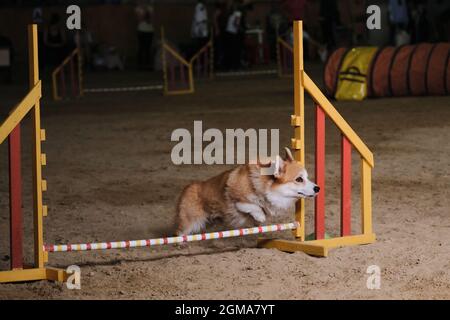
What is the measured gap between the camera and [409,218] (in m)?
7.32

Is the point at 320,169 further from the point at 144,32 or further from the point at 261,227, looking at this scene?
the point at 144,32

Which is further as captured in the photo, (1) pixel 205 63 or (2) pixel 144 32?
(2) pixel 144 32

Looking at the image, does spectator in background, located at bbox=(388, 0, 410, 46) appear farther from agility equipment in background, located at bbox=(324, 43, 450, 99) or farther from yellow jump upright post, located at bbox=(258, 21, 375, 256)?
yellow jump upright post, located at bbox=(258, 21, 375, 256)

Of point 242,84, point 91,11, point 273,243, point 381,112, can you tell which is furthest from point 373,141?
point 91,11

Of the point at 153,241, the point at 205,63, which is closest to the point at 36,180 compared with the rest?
the point at 153,241

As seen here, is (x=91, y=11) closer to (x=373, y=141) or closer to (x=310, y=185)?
(x=373, y=141)

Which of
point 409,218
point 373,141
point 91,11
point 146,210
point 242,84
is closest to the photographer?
point 409,218

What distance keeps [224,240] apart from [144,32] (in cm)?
1884

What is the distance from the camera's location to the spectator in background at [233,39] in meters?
24.1

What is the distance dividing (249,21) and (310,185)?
23.1 m

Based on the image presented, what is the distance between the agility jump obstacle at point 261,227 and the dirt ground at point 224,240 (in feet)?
0.34

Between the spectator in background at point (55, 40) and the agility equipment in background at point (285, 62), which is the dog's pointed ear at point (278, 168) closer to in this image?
the agility equipment in background at point (285, 62)

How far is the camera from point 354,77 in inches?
638

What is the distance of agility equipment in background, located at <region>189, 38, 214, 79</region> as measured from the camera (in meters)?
23.0
